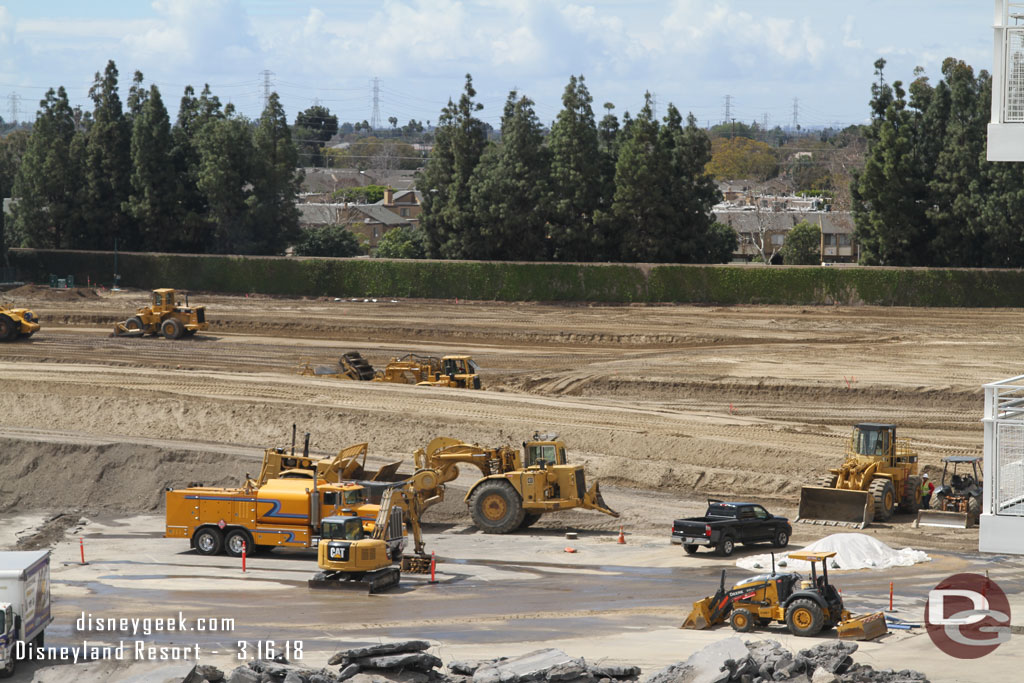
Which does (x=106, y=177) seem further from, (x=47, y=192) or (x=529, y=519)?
(x=529, y=519)

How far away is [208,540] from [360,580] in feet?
14.3

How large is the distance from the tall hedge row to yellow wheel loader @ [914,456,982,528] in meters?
30.6

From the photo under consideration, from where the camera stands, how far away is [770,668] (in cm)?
1684

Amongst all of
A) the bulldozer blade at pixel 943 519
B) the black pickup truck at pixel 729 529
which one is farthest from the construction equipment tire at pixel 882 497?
the black pickup truck at pixel 729 529

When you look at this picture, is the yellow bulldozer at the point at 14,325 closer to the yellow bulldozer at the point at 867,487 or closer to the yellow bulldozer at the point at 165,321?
the yellow bulldozer at the point at 165,321

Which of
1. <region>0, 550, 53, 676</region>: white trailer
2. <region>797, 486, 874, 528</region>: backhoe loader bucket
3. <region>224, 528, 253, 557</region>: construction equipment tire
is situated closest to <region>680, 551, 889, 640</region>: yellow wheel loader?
<region>797, 486, 874, 528</region>: backhoe loader bucket

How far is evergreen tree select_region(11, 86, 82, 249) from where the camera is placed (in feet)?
262

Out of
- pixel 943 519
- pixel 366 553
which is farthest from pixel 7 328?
pixel 943 519

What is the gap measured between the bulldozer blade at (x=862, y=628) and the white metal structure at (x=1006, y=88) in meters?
8.91

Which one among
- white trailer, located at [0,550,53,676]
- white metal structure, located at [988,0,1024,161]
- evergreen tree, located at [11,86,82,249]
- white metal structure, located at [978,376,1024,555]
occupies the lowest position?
white trailer, located at [0,550,53,676]

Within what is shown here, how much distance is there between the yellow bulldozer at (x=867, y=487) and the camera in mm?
28828

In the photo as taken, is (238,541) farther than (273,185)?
No

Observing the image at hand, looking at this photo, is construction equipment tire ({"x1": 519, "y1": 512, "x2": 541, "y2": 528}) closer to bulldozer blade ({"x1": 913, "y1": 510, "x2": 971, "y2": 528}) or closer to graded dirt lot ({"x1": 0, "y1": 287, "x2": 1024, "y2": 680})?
graded dirt lot ({"x1": 0, "y1": 287, "x2": 1024, "y2": 680})

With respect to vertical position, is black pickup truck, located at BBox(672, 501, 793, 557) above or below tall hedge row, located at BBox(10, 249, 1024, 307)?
below
